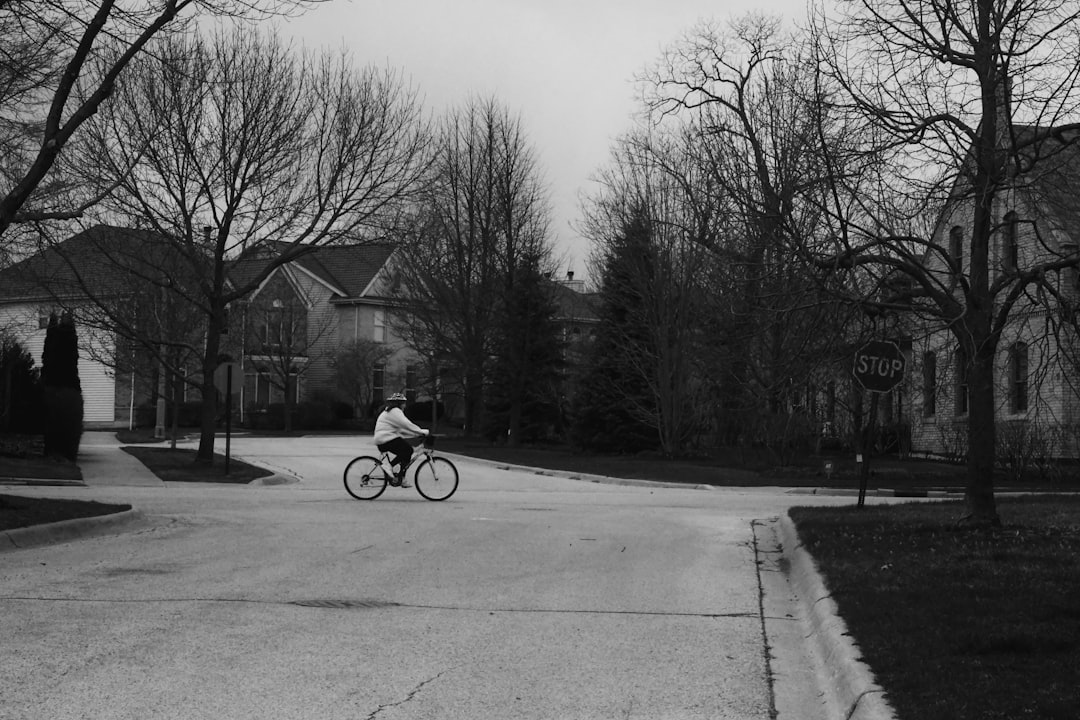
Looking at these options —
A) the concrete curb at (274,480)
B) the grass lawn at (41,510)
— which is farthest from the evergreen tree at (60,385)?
the grass lawn at (41,510)

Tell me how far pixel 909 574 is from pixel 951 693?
4.26 meters

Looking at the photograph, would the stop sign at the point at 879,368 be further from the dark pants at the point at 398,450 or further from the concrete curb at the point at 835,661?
the dark pants at the point at 398,450

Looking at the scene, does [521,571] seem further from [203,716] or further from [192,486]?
[192,486]

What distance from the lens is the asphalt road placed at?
6.54m

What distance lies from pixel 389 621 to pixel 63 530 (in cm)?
689

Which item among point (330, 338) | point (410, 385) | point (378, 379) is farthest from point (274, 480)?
point (330, 338)

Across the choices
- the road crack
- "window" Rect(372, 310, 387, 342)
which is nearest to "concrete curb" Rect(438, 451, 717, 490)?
the road crack

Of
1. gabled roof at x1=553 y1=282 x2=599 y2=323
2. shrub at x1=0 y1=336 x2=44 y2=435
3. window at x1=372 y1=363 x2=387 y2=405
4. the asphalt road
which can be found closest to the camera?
the asphalt road

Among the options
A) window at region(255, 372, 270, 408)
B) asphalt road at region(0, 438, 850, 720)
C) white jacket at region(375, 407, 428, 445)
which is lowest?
asphalt road at region(0, 438, 850, 720)

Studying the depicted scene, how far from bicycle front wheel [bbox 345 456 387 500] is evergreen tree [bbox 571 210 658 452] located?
1904 centimetres

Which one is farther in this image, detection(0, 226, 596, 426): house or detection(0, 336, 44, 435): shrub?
detection(0, 226, 596, 426): house

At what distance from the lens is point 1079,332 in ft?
35.7

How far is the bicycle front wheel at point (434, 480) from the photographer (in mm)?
20875

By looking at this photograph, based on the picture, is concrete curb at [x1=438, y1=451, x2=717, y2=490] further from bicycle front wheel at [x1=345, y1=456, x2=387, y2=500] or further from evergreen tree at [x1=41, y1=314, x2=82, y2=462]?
evergreen tree at [x1=41, y1=314, x2=82, y2=462]
